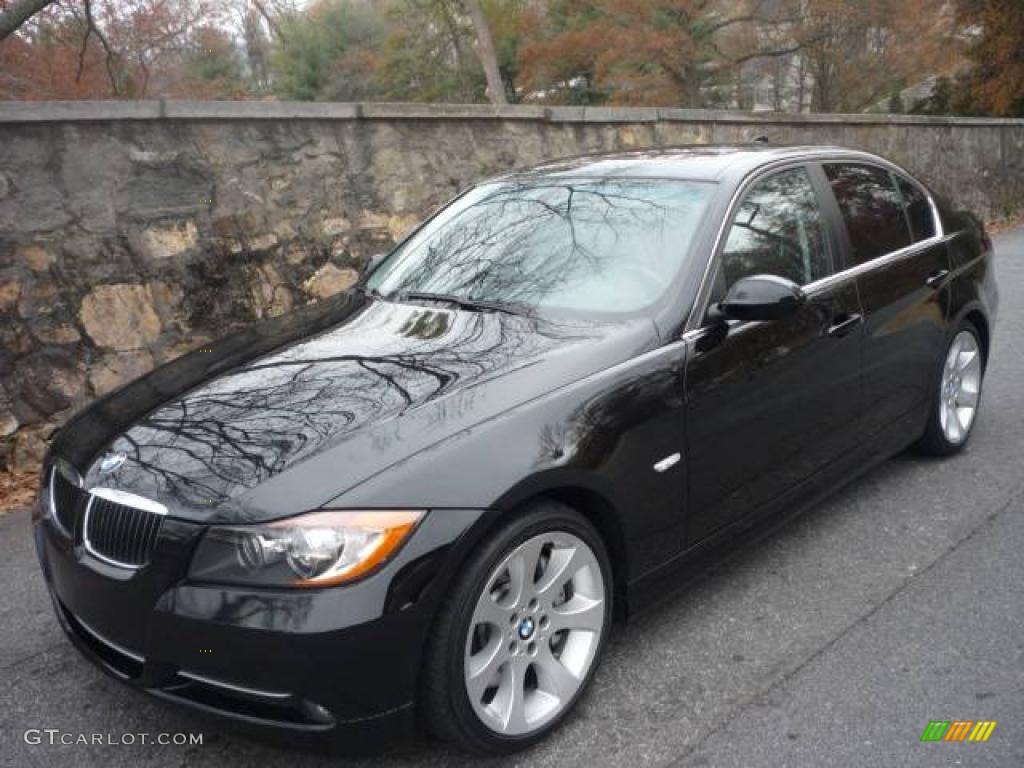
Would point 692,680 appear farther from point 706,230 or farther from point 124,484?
point 124,484

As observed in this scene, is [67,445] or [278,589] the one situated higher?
[67,445]

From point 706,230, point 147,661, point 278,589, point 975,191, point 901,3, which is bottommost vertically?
point 975,191

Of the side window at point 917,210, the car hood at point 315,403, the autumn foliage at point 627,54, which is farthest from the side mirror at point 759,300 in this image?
the autumn foliage at point 627,54

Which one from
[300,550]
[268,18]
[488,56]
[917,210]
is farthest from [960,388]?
[488,56]

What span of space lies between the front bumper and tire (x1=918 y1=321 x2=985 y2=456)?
9.94 feet

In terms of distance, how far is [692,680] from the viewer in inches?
114

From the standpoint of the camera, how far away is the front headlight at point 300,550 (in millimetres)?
2193

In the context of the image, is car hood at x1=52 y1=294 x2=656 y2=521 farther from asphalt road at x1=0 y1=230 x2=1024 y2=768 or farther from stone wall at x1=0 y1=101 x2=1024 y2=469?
stone wall at x1=0 y1=101 x2=1024 y2=469

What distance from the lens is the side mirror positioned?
3033 mm

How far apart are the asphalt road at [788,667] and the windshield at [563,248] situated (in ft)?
3.69

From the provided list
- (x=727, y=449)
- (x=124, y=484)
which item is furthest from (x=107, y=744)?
(x=727, y=449)

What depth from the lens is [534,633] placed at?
2.59m

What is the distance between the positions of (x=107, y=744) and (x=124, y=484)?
0.81 meters

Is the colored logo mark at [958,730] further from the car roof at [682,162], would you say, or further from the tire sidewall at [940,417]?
the tire sidewall at [940,417]
